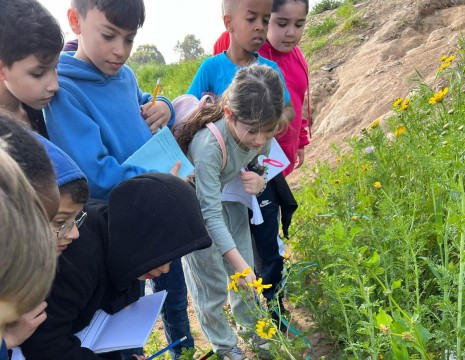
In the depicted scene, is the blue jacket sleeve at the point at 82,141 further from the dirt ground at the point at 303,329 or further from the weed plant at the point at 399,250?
the dirt ground at the point at 303,329

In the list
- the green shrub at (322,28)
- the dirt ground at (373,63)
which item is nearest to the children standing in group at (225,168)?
the dirt ground at (373,63)

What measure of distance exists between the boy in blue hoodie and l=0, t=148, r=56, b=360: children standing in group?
1097 millimetres

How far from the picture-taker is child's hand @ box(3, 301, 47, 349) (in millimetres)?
1652

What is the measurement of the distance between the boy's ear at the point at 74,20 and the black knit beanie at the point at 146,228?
2.51ft

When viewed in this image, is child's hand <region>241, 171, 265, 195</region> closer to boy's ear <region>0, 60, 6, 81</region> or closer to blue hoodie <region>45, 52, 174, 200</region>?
blue hoodie <region>45, 52, 174, 200</region>

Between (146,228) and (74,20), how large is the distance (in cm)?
94

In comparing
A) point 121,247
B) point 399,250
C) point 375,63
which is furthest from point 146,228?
point 375,63

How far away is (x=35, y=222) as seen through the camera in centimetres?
99

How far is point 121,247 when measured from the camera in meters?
1.88

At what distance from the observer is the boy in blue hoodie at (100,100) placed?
2115mm

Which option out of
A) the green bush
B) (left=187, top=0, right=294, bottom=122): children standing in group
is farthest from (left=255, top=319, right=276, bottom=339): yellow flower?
the green bush

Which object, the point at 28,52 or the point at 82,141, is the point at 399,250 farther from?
the point at 28,52

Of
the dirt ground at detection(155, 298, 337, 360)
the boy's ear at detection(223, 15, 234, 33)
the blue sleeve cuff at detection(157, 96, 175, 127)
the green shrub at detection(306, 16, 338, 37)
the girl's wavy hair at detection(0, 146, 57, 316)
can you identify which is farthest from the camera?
the green shrub at detection(306, 16, 338, 37)

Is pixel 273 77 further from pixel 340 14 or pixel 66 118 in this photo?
pixel 340 14
